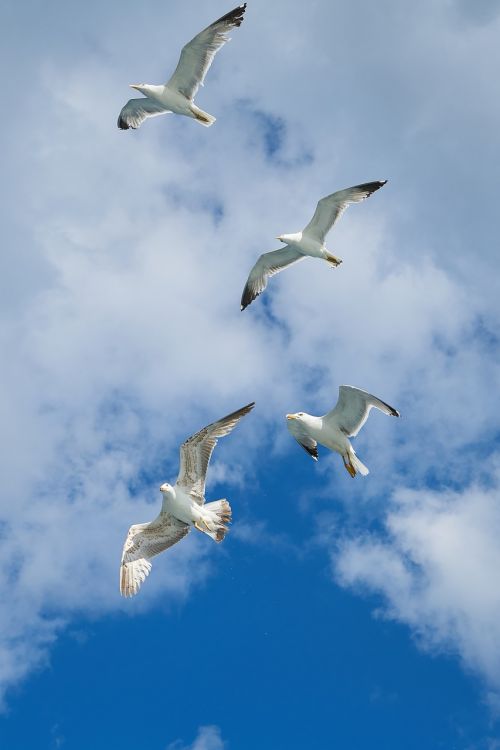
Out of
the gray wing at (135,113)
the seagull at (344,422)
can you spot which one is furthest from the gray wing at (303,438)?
the gray wing at (135,113)

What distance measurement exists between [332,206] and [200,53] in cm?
496

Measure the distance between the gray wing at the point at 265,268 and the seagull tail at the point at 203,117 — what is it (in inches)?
160

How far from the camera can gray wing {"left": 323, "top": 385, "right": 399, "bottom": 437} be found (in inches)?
854

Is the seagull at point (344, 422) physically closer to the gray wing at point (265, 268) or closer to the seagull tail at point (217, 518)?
the seagull tail at point (217, 518)

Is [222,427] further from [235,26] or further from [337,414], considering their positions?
[235,26]

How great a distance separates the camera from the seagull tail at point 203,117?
989 inches

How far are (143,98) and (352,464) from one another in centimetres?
1180

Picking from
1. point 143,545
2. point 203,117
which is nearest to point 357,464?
point 143,545

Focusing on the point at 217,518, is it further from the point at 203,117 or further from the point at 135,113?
the point at 135,113

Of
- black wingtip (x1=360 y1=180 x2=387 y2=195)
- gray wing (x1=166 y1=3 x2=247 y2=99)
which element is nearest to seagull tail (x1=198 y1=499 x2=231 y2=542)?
black wingtip (x1=360 y1=180 x2=387 y2=195)

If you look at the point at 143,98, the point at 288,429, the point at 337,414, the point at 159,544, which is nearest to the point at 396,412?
the point at 337,414

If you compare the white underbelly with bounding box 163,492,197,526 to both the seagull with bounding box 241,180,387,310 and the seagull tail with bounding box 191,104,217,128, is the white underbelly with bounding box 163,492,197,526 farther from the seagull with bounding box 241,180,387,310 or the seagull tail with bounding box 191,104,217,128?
the seagull tail with bounding box 191,104,217,128

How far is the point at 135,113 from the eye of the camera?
2800cm

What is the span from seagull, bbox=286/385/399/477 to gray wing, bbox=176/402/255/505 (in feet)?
7.50
